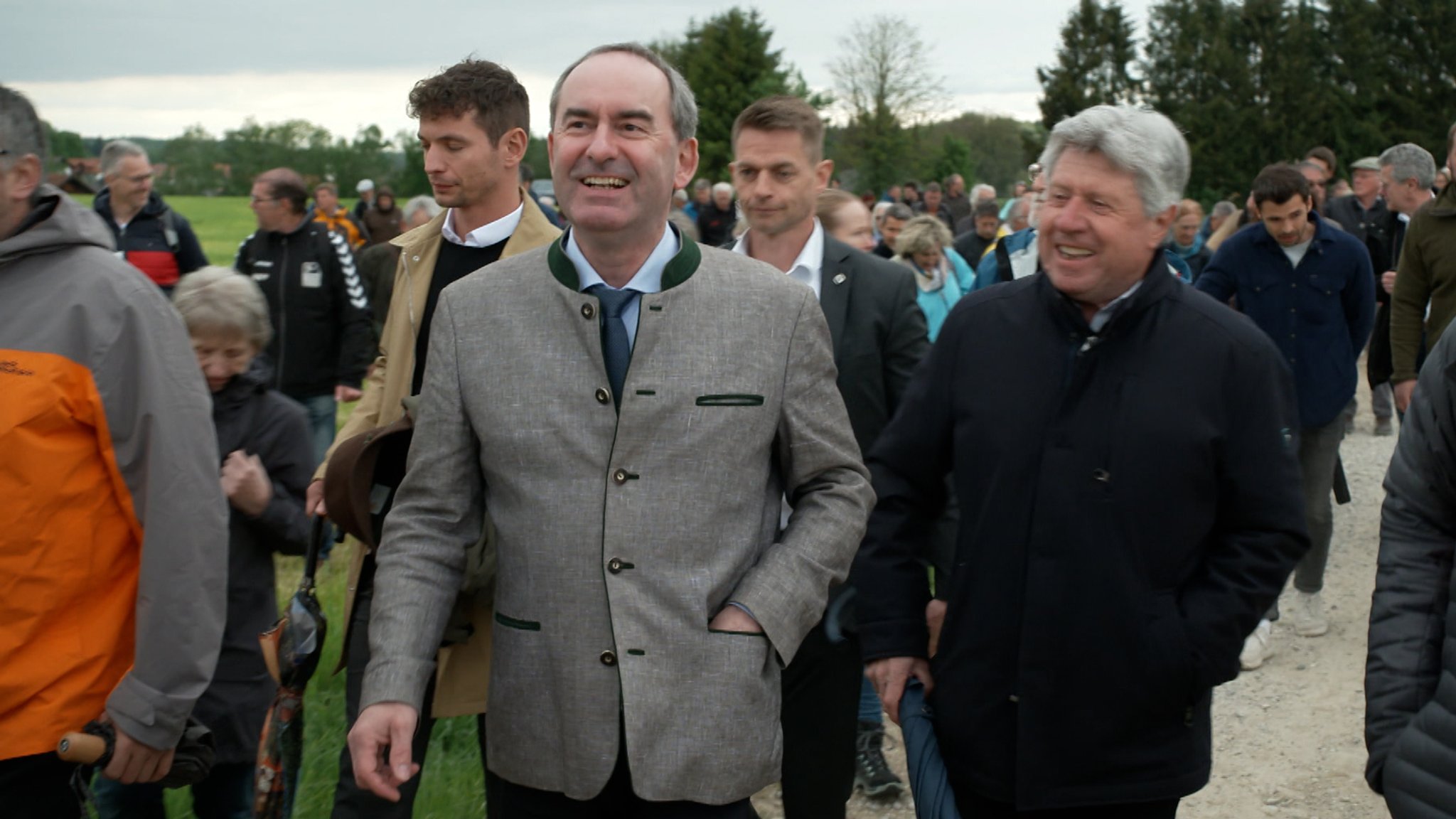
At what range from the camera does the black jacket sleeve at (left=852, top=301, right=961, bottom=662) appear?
2986 millimetres

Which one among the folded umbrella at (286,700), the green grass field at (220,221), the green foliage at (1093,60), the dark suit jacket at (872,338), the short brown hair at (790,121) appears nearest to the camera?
the folded umbrella at (286,700)

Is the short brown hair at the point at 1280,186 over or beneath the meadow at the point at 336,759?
over

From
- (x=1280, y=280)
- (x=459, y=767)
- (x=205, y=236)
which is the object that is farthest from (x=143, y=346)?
(x=205, y=236)

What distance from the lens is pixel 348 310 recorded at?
8.30 m

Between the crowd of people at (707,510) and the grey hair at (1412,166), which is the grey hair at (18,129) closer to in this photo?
the crowd of people at (707,510)

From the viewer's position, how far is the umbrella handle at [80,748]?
279 centimetres

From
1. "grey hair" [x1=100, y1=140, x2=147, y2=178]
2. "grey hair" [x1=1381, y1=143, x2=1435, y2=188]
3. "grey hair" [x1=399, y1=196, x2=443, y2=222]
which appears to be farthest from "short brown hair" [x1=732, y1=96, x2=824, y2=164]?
"grey hair" [x1=399, y1=196, x2=443, y2=222]

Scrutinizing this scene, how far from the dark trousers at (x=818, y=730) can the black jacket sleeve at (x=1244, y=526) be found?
54.7 inches

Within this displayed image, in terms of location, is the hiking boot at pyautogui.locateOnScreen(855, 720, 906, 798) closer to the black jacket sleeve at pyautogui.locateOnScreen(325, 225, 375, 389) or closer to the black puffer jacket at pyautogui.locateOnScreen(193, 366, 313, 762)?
the black puffer jacket at pyautogui.locateOnScreen(193, 366, 313, 762)

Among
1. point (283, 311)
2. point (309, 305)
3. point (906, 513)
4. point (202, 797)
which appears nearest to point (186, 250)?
point (283, 311)

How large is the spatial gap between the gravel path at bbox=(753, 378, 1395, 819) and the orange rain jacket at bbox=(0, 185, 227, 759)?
9.64ft

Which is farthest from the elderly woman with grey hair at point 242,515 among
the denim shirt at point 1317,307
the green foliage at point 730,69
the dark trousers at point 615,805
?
the green foliage at point 730,69

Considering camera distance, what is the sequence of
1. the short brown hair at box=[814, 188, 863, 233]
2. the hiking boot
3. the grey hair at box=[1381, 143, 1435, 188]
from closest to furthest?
the hiking boot, the short brown hair at box=[814, 188, 863, 233], the grey hair at box=[1381, 143, 1435, 188]

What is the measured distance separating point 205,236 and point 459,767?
160 feet
